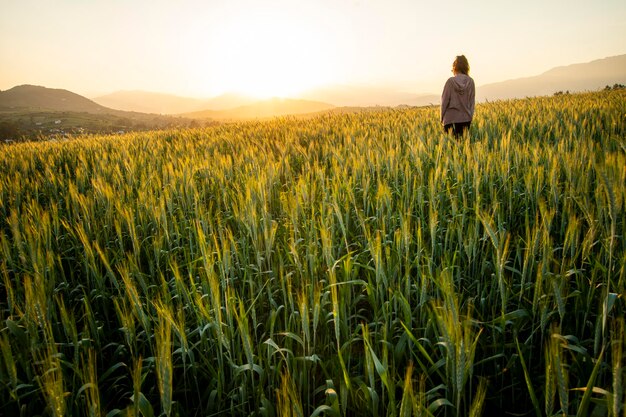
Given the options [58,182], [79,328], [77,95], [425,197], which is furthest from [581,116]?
[77,95]

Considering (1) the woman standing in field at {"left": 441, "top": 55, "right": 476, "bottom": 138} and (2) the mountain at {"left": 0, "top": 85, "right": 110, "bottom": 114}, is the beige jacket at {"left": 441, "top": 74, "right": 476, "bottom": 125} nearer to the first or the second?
(1) the woman standing in field at {"left": 441, "top": 55, "right": 476, "bottom": 138}

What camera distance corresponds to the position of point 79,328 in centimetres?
233

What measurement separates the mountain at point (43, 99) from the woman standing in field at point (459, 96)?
5630 inches

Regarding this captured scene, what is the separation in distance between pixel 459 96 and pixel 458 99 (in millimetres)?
51

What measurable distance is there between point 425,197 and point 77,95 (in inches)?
6702

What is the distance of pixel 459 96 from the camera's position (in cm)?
627

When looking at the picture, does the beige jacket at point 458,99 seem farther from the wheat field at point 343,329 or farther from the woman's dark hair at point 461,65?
the wheat field at point 343,329

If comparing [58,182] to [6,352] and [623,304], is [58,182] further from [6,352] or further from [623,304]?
[623,304]

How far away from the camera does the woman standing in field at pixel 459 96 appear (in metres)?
6.24

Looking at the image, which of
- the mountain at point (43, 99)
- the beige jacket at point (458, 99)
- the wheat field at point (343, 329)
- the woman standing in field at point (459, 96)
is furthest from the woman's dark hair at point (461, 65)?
the mountain at point (43, 99)

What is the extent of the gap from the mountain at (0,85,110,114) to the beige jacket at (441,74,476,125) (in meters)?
143

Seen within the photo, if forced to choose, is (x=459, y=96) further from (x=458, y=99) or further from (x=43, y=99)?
(x=43, y=99)

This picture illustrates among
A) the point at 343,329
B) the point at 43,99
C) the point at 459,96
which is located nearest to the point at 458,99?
the point at 459,96

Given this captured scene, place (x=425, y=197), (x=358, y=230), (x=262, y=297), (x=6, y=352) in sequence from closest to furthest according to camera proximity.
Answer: (x=6, y=352) → (x=262, y=297) → (x=358, y=230) → (x=425, y=197)
